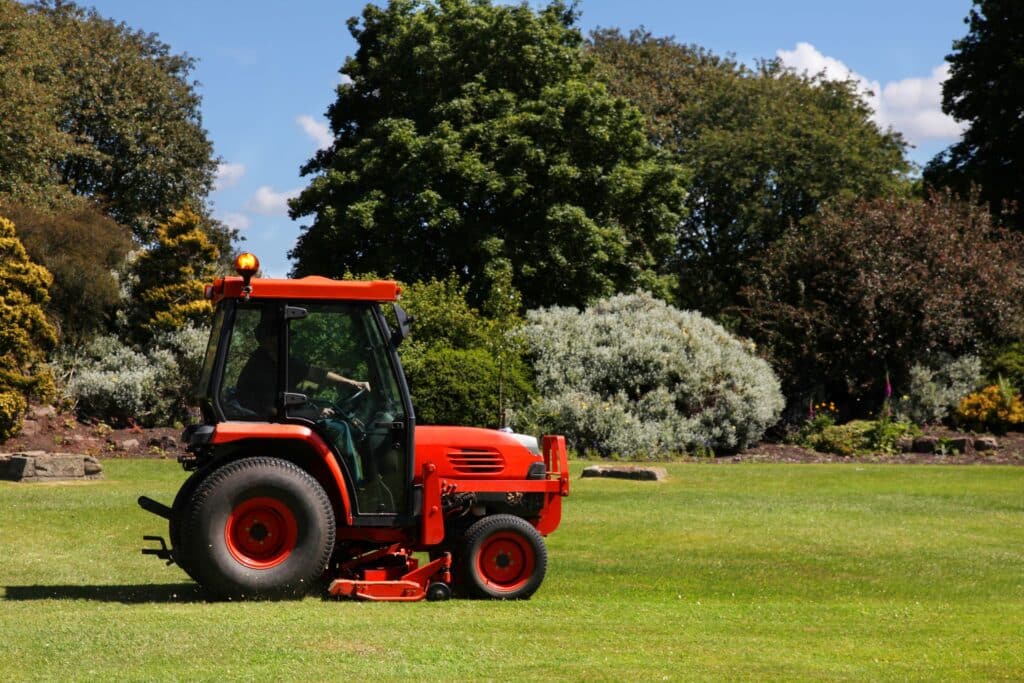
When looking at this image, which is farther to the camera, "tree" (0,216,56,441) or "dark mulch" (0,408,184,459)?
"tree" (0,216,56,441)

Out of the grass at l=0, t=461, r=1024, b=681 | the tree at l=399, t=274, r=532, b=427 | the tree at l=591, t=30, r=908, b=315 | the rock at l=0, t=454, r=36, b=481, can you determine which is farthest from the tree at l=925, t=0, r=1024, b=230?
the rock at l=0, t=454, r=36, b=481

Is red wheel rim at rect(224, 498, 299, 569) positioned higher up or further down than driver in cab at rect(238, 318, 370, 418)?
further down

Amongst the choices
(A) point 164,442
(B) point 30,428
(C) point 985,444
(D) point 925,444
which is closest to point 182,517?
(A) point 164,442

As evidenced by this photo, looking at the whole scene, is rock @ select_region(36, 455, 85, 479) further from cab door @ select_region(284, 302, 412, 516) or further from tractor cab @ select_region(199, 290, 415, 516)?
cab door @ select_region(284, 302, 412, 516)

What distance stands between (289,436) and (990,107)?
36.8m

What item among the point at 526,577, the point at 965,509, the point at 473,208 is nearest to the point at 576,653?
the point at 526,577

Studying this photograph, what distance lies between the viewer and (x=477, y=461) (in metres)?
11.0

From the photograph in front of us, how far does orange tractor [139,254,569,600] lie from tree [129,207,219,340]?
23481 mm

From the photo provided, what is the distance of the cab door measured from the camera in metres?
10.5

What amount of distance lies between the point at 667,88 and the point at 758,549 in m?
39.7

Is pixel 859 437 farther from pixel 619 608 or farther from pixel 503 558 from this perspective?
pixel 619 608

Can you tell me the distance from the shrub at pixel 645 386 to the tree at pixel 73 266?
1037cm

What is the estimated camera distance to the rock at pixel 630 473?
2302cm

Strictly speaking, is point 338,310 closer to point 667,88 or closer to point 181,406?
point 181,406
